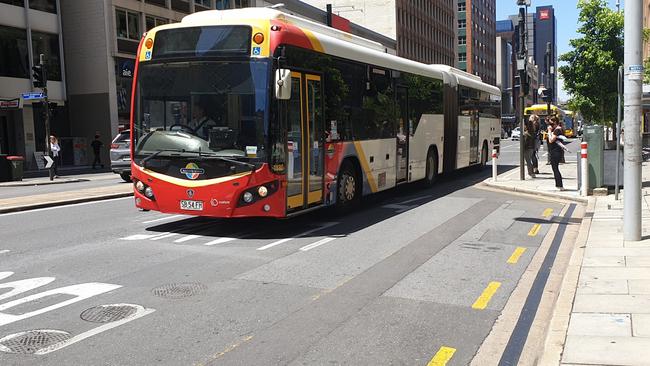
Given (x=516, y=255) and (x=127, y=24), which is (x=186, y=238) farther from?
(x=127, y=24)

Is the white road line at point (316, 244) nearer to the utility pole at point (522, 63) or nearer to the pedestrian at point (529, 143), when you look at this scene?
the utility pole at point (522, 63)

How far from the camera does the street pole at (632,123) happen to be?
8188 millimetres

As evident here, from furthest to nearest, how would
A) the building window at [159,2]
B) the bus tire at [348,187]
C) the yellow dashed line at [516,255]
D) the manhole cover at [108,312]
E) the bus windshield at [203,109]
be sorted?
the building window at [159,2], the bus tire at [348,187], the bus windshield at [203,109], the yellow dashed line at [516,255], the manhole cover at [108,312]

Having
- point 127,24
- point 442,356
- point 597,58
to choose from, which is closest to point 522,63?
point 597,58

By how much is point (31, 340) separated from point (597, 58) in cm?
2410

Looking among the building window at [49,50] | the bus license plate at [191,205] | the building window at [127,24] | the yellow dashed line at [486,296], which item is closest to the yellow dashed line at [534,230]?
the yellow dashed line at [486,296]

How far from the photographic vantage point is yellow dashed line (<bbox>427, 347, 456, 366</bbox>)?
443 cm

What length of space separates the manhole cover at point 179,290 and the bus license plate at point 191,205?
260cm

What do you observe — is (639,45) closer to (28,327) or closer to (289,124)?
(289,124)

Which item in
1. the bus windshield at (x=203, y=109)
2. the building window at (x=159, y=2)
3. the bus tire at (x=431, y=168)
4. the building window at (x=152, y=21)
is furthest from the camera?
the building window at (x=159, y=2)

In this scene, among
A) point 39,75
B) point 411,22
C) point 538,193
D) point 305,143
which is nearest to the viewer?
point 305,143

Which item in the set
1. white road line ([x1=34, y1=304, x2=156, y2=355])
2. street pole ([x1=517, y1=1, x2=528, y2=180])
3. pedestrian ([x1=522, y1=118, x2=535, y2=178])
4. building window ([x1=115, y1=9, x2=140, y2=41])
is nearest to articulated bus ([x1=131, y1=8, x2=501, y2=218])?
white road line ([x1=34, y1=304, x2=156, y2=355])

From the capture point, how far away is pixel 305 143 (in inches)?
386

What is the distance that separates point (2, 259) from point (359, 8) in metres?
83.7
